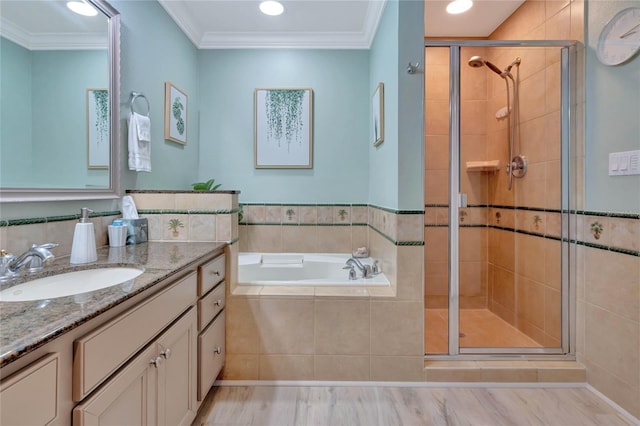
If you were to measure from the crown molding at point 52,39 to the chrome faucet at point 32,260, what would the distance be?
78 cm

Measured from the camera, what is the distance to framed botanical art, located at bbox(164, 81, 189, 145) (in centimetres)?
229

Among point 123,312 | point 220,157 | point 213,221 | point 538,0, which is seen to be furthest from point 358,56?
point 123,312

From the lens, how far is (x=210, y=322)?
5.24 ft

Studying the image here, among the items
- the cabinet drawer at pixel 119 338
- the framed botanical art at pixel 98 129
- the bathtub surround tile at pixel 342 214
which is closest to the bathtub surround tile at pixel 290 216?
the bathtub surround tile at pixel 342 214

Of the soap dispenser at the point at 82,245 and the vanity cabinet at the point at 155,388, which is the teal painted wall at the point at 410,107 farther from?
the soap dispenser at the point at 82,245

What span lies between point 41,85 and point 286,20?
6.00 ft

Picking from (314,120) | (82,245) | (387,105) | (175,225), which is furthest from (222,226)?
(314,120)

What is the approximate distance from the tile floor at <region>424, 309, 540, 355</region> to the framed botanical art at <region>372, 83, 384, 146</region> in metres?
1.24

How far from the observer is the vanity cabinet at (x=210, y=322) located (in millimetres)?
1479

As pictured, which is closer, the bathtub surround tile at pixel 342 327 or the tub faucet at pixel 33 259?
the tub faucet at pixel 33 259

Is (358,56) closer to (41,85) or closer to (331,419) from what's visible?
(41,85)

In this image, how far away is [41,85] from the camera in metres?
1.28

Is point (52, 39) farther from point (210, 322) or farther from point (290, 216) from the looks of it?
point (290, 216)

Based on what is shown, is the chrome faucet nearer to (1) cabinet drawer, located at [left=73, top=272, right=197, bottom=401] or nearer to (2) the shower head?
(1) cabinet drawer, located at [left=73, top=272, right=197, bottom=401]
